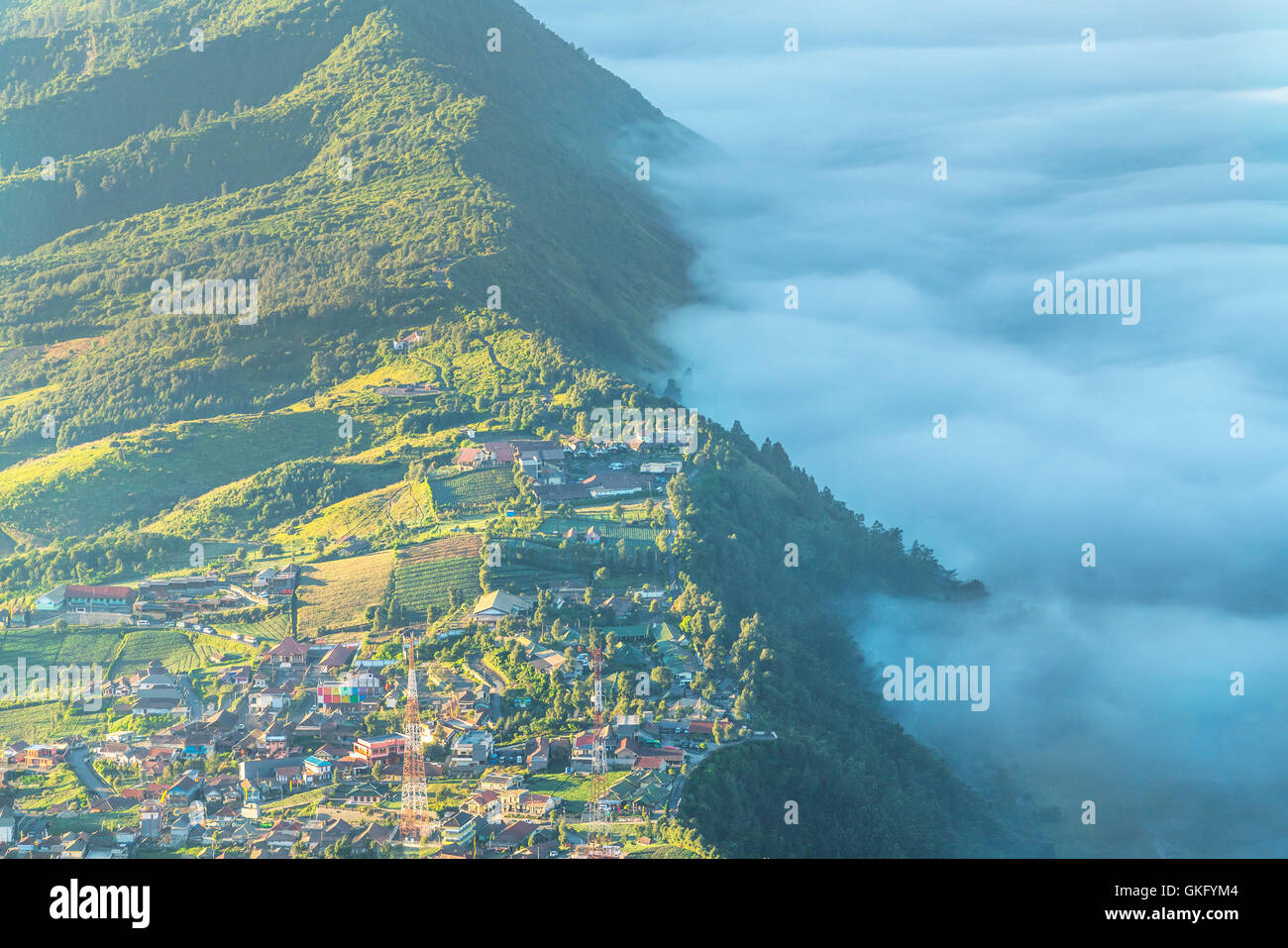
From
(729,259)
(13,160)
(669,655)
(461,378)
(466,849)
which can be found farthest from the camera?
(729,259)

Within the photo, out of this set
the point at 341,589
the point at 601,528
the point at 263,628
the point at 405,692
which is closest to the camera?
the point at 405,692

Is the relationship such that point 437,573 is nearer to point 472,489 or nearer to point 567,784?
point 472,489

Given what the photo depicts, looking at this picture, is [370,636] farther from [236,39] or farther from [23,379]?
[236,39]

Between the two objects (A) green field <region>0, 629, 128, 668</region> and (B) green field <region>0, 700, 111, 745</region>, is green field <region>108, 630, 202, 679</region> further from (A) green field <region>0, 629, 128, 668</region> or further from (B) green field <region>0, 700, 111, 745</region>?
(B) green field <region>0, 700, 111, 745</region>

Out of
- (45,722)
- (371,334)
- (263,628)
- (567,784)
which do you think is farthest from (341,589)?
(371,334)

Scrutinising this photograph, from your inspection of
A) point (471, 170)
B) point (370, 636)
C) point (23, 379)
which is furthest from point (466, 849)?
point (471, 170)

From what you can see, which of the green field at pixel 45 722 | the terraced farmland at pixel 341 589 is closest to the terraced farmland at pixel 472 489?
the terraced farmland at pixel 341 589
